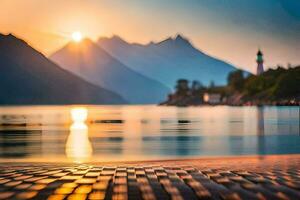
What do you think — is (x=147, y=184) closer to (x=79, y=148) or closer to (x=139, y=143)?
(x=79, y=148)

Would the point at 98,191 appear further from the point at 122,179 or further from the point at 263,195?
the point at 263,195

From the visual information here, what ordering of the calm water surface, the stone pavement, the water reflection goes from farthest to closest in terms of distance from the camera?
the calm water surface, the water reflection, the stone pavement

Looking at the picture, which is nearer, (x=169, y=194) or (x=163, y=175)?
(x=169, y=194)

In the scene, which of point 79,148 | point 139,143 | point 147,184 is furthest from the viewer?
point 139,143

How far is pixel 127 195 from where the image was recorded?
8.77m

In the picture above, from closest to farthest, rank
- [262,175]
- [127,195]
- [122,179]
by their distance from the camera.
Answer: [127,195] → [122,179] → [262,175]

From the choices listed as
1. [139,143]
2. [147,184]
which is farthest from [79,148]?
[147,184]

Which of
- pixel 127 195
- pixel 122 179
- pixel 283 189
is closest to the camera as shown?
pixel 127 195

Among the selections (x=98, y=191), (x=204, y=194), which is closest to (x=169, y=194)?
(x=204, y=194)

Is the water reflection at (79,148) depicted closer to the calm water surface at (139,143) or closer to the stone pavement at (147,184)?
the calm water surface at (139,143)

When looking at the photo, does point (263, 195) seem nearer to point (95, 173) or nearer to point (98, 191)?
point (98, 191)

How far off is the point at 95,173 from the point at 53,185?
1.91 meters

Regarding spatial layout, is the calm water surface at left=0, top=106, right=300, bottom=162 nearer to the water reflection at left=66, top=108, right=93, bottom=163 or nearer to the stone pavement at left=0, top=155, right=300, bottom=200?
the water reflection at left=66, top=108, right=93, bottom=163

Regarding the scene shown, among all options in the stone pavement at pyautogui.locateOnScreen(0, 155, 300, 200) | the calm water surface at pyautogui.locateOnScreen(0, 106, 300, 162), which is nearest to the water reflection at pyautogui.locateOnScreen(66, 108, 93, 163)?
the calm water surface at pyautogui.locateOnScreen(0, 106, 300, 162)
